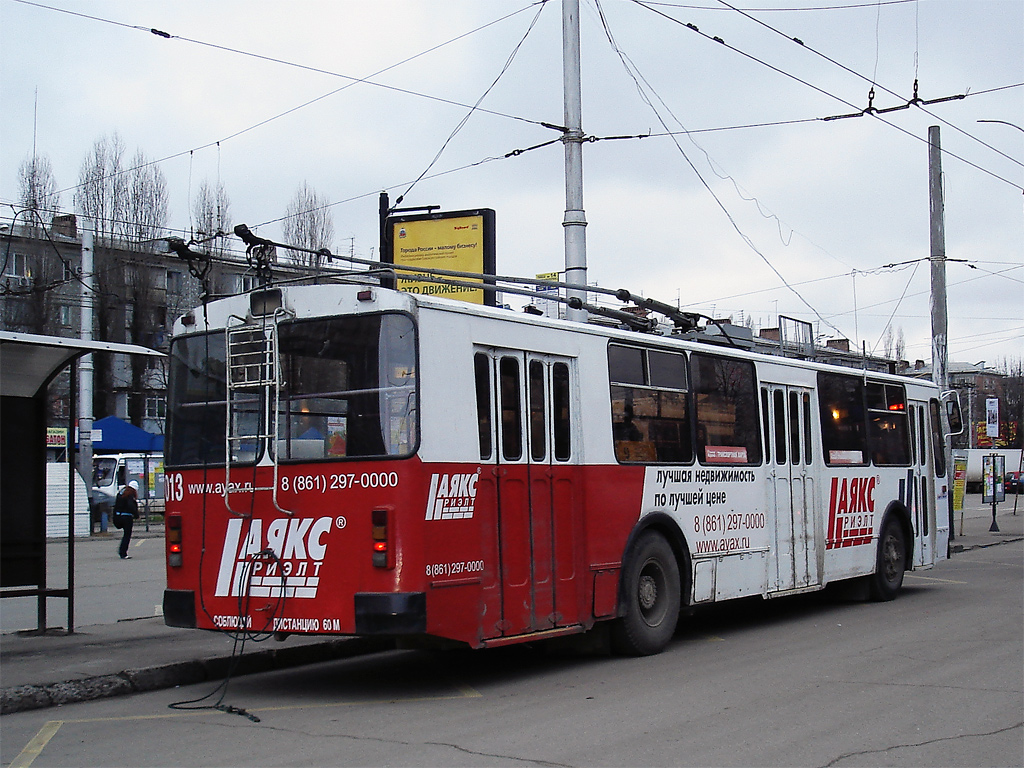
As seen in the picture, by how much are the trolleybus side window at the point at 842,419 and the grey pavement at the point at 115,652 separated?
250 inches

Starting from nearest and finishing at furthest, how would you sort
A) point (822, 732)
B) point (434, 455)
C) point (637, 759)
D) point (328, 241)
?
point (637, 759) → point (822, 732) → point (434, 455) → point (328, 241)

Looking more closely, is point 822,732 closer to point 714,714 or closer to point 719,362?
point 714,714

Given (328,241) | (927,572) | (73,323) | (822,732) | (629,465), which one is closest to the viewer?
(822,732)

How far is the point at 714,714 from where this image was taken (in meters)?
7.77

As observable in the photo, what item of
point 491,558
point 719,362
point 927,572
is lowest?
point 927,572

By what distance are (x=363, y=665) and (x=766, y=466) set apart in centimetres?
522

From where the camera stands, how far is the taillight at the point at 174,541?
9258 millimetres

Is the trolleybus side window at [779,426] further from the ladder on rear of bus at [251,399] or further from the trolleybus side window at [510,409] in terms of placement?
the ladder on rear of bus at [251,399]

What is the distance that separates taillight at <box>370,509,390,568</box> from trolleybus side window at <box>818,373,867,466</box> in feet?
24.9

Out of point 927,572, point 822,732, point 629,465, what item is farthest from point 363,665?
point 927,572

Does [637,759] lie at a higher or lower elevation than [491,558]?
lower

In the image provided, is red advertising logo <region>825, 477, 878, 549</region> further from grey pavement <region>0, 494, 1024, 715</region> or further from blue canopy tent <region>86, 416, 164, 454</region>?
blue canopy tent <region>86, 416, 164, 454</region>

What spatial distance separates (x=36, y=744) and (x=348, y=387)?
3257 mm

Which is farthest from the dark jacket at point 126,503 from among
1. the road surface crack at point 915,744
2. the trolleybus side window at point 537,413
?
the road surface crack at point 915,744
